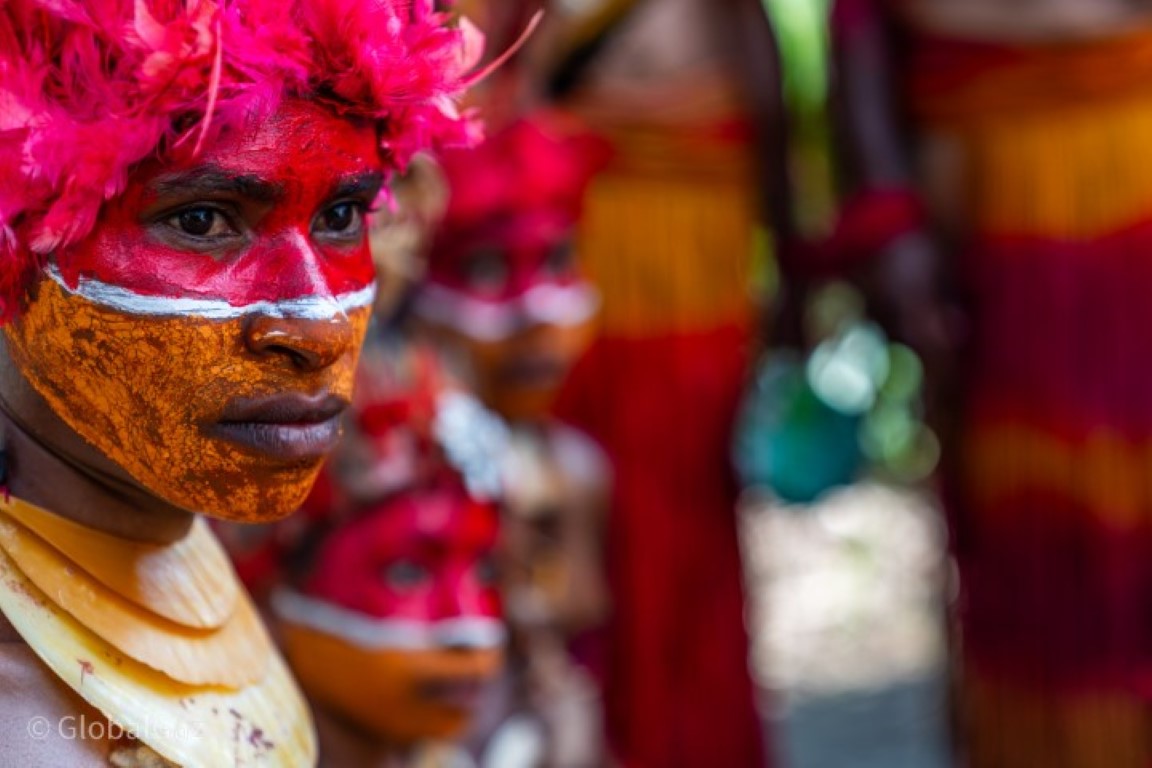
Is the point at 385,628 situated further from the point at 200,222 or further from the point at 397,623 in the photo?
the point at 200,222

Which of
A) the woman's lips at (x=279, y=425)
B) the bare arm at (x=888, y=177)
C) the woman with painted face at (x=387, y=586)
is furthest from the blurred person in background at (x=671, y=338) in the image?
A: the woman's lips at (x=279, y=425)

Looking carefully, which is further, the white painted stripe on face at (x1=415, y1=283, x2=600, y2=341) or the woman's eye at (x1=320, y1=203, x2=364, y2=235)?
the white painted stripe on face at (x1=415, y1=283, x2=600, y2=341)

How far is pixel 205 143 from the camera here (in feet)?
3.86

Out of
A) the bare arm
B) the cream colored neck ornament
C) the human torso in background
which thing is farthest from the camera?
the bare arm

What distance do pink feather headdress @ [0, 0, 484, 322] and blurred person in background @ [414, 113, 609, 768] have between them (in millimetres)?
1393

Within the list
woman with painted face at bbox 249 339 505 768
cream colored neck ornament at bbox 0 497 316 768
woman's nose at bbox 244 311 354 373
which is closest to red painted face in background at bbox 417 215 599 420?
woman with painted face at bbox 249 339 505 768

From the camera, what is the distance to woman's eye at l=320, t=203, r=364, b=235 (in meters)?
1.28

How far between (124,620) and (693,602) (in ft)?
→ 6.43

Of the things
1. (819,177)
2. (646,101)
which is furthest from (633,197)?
(819,177)

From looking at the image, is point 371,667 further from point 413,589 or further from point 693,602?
point 693,602

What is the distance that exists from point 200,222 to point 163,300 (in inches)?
2.3

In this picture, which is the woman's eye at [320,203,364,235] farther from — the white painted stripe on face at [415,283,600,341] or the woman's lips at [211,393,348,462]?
the white painted stripe on face at [415,283,600,341]

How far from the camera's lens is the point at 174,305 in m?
1.19

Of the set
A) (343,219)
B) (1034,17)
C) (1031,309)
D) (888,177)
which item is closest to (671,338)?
(888,177)
